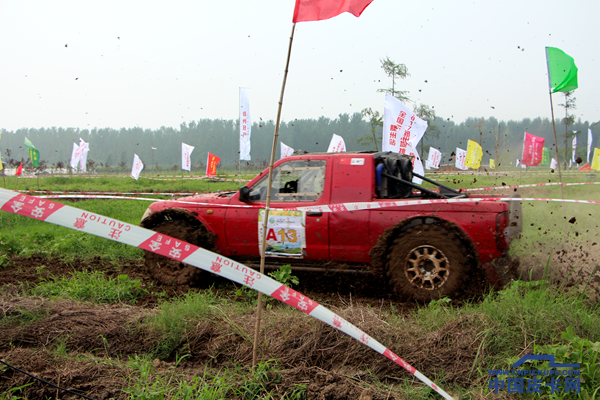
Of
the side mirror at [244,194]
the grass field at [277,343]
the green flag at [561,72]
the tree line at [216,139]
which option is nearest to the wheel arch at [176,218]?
the side mirror at [244,194]

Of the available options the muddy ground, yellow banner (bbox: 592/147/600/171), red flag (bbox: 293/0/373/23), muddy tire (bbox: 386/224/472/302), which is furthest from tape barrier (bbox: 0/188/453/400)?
yellow banner (bbox: 592/147/600/171)

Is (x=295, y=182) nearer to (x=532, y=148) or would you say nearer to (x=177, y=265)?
(x=177, y=265)

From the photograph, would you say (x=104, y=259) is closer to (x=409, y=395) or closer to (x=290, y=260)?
(x=290, y=260)

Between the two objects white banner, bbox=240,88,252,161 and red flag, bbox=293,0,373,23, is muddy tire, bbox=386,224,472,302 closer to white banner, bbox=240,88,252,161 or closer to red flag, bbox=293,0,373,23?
red flag, bbox=293,0,373,23

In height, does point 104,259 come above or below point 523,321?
below

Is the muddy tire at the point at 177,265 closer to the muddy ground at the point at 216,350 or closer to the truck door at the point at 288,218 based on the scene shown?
the truck door at the point at 288,218

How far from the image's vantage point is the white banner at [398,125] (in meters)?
10.4

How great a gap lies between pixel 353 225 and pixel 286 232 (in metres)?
0.84

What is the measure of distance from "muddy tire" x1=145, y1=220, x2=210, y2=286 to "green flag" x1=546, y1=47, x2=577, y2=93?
5.50 meters

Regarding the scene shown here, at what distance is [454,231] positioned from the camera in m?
4.36

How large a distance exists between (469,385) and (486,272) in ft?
6.05

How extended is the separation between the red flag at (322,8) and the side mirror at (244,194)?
2619 mm

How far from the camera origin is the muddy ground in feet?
8.94

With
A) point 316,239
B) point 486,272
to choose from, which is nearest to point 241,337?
point 316,239
